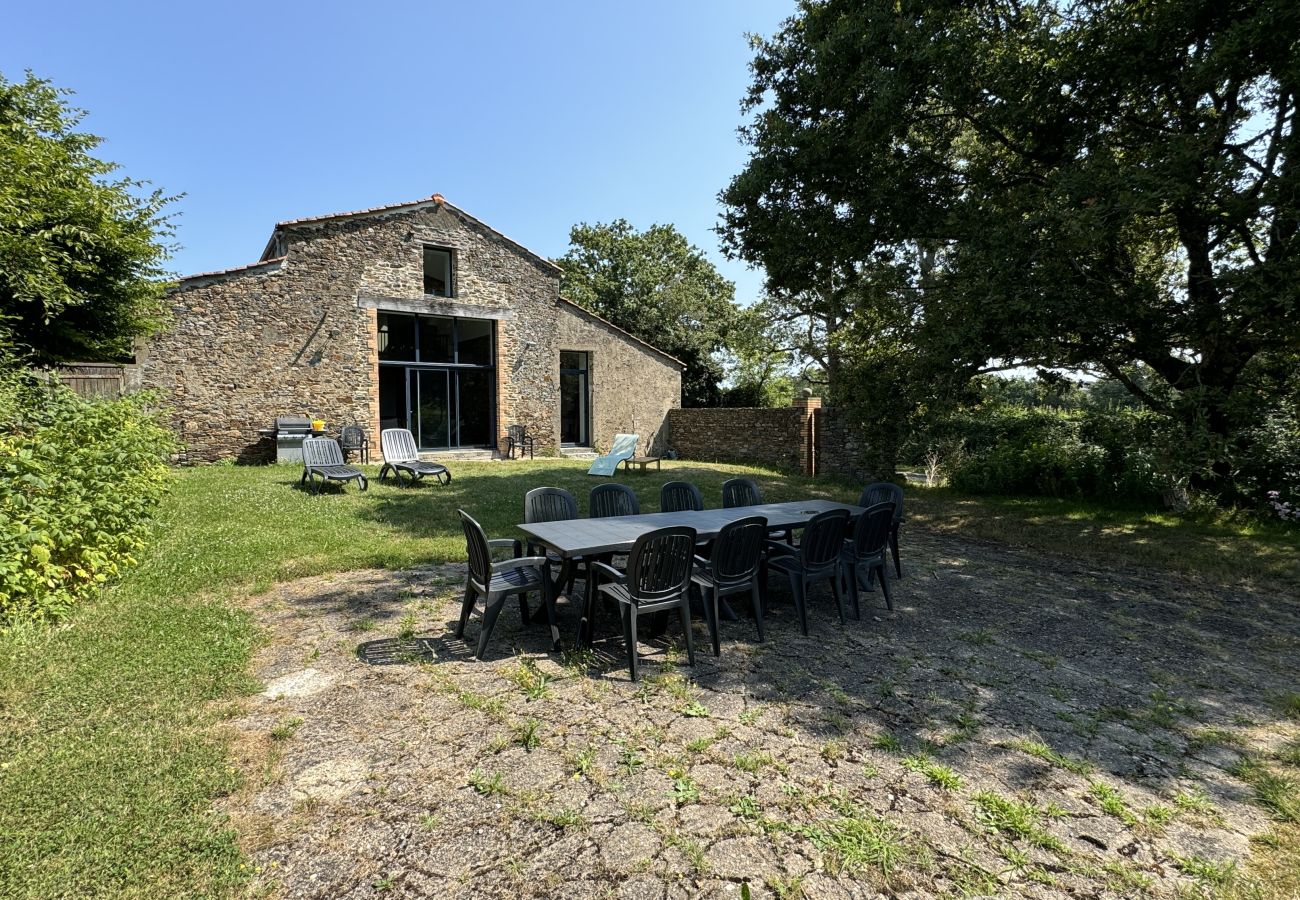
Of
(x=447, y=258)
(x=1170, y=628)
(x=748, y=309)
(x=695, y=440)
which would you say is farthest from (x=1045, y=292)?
(x=748, y=309)

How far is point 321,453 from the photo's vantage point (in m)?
10.8

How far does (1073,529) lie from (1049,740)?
7.00m

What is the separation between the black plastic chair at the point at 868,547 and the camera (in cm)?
503

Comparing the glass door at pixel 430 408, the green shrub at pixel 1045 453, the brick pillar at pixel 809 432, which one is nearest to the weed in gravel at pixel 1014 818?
the green shrub at pixel 1045 453

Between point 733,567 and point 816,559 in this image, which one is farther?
point 816,559

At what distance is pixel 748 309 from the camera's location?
26.8 metres

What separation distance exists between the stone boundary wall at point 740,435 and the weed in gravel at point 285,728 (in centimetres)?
1303

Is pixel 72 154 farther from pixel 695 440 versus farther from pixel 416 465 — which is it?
pixel 695 440

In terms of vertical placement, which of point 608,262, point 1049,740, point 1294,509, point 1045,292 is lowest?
point 1049,740

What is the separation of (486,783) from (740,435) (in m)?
14.8

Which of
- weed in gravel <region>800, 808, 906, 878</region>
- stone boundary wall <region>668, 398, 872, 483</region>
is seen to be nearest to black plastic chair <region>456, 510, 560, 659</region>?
weed in gravel <region>800, 808, 906, 878</region>

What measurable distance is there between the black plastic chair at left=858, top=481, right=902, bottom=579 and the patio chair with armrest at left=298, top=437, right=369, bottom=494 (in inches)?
330

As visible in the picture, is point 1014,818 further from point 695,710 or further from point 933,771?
point 695,710

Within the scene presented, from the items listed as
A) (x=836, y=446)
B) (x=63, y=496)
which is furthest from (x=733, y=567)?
(x=836, y=446)
